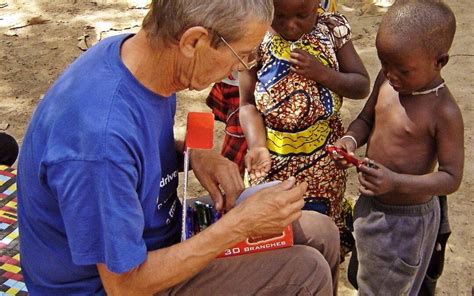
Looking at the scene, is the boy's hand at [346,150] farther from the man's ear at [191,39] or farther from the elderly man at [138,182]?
the man's ear at [191,39]

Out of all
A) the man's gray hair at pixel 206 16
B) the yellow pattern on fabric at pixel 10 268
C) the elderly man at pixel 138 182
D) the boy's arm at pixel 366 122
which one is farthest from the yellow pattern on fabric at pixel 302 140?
the yellow pattern on fabric at pixel 10 268

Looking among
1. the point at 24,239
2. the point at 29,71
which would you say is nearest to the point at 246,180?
the point at 24,239

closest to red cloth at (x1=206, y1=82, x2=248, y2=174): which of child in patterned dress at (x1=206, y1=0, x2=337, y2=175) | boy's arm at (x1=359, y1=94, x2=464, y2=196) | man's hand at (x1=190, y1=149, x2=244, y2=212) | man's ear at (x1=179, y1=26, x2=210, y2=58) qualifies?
child in patterned dress at (x1=206, y1=0, x2=337, y2=175)

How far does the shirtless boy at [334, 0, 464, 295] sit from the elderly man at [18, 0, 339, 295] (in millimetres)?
362

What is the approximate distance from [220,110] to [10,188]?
1096 mm

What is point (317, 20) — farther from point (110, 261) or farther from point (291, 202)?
point (110, 261)

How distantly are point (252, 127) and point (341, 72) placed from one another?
460 mm

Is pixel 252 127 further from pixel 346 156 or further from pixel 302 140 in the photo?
pixel 346 156

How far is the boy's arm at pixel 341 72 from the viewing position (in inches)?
100.0

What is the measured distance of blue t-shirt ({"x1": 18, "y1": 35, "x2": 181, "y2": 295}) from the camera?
5.49ft

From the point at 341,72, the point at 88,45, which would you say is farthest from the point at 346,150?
the point at 88,45

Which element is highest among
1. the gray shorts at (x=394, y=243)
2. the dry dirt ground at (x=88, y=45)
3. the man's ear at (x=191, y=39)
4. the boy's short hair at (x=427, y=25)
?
the man's ear at (x=191, y=39)

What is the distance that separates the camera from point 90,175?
1.66m

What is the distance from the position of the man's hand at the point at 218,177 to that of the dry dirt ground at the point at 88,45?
1229 mm
